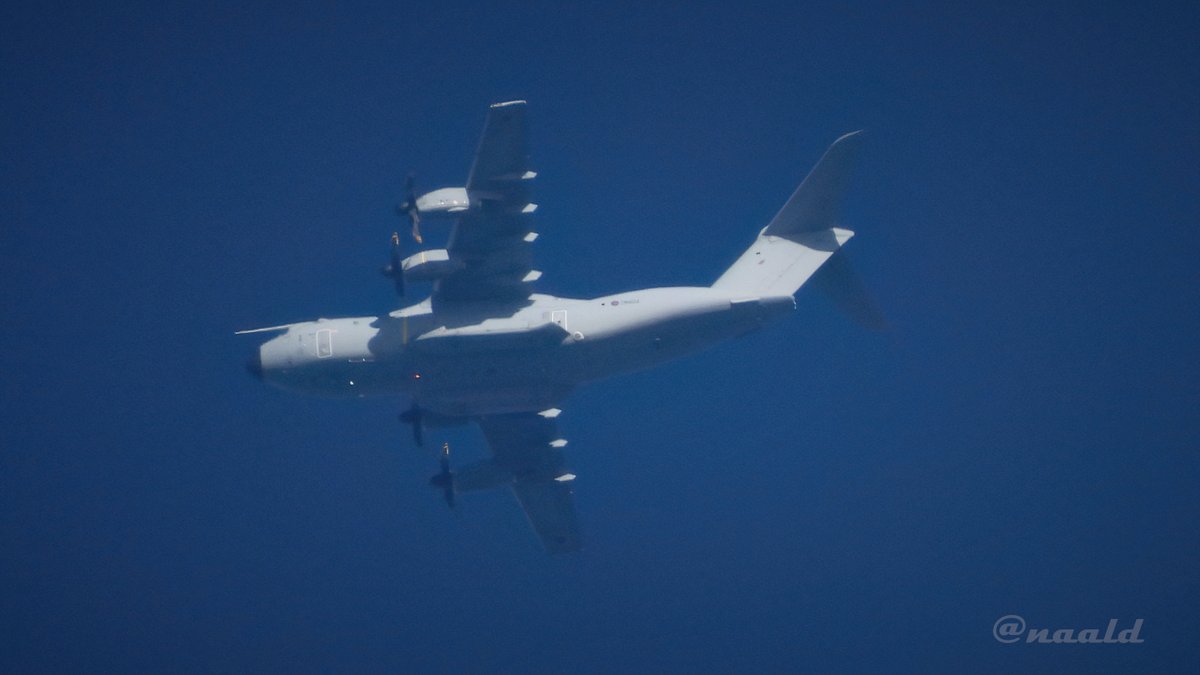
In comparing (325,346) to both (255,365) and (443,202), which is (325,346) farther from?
(443,202)

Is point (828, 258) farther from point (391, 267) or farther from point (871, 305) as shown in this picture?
point (391, 267)

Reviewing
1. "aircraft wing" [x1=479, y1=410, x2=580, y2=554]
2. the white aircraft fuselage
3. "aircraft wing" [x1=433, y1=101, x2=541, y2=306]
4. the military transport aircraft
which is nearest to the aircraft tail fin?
the military transport aircraft

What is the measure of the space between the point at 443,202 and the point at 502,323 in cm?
338

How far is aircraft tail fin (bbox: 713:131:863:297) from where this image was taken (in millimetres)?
24781

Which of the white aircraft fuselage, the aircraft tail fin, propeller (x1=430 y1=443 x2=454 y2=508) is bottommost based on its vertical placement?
propeller (x1=430 y1=443 x2=454 y2=508)

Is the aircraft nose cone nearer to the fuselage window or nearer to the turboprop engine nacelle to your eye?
the fuselage window

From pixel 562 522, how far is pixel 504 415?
420 centimetres

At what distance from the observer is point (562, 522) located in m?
28.7

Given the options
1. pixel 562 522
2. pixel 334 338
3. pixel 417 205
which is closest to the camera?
pixel 417 205

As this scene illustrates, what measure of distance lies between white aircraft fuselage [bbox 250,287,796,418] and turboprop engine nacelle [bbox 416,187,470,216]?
9.99ft

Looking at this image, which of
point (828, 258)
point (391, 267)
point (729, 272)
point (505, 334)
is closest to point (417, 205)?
point (391, 267)

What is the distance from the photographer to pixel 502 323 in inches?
936

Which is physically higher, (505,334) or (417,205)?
(417,205)

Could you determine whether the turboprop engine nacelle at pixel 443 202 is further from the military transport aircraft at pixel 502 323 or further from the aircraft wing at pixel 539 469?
the aircraft wing at pixel 539 469
